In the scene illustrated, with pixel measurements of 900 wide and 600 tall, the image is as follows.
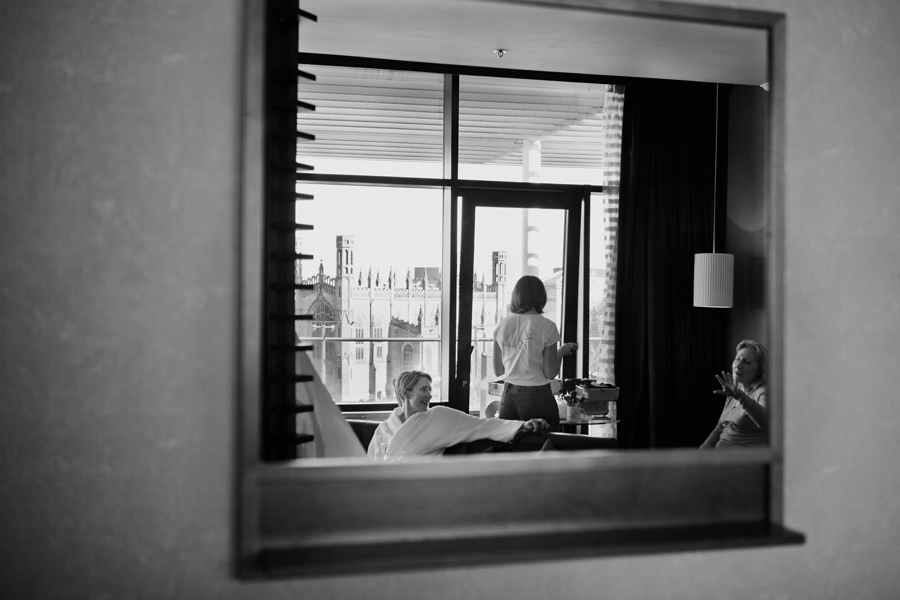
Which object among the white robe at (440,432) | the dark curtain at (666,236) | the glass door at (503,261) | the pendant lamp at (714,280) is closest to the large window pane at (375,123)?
the glass door at (503,261)

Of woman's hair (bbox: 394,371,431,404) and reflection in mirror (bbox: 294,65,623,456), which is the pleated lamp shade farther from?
woman's hair (bbox: 394,371,431,404)

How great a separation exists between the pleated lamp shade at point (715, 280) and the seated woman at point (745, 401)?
1670mm

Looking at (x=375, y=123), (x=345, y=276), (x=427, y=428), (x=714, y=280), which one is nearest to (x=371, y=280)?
(x=345, y=276)

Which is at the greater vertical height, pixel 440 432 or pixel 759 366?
pixel 759 366

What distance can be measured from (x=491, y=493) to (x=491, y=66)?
2.30 meters

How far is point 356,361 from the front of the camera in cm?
372

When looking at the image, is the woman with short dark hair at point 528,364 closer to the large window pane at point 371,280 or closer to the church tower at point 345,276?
the large window pane at point 371,280

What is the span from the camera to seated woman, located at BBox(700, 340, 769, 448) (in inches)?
65.2

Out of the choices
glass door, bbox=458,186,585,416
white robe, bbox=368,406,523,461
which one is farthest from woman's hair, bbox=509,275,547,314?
glass door, bbox=458,186,585,416

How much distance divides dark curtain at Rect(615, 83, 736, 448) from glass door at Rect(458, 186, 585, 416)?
281 mm

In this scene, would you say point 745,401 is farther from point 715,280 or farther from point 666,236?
point 666,236

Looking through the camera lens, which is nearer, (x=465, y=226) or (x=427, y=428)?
(x=427, y=428)

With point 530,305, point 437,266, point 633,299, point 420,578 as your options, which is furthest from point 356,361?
point 420,578

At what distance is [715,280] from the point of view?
3510 millimetres
